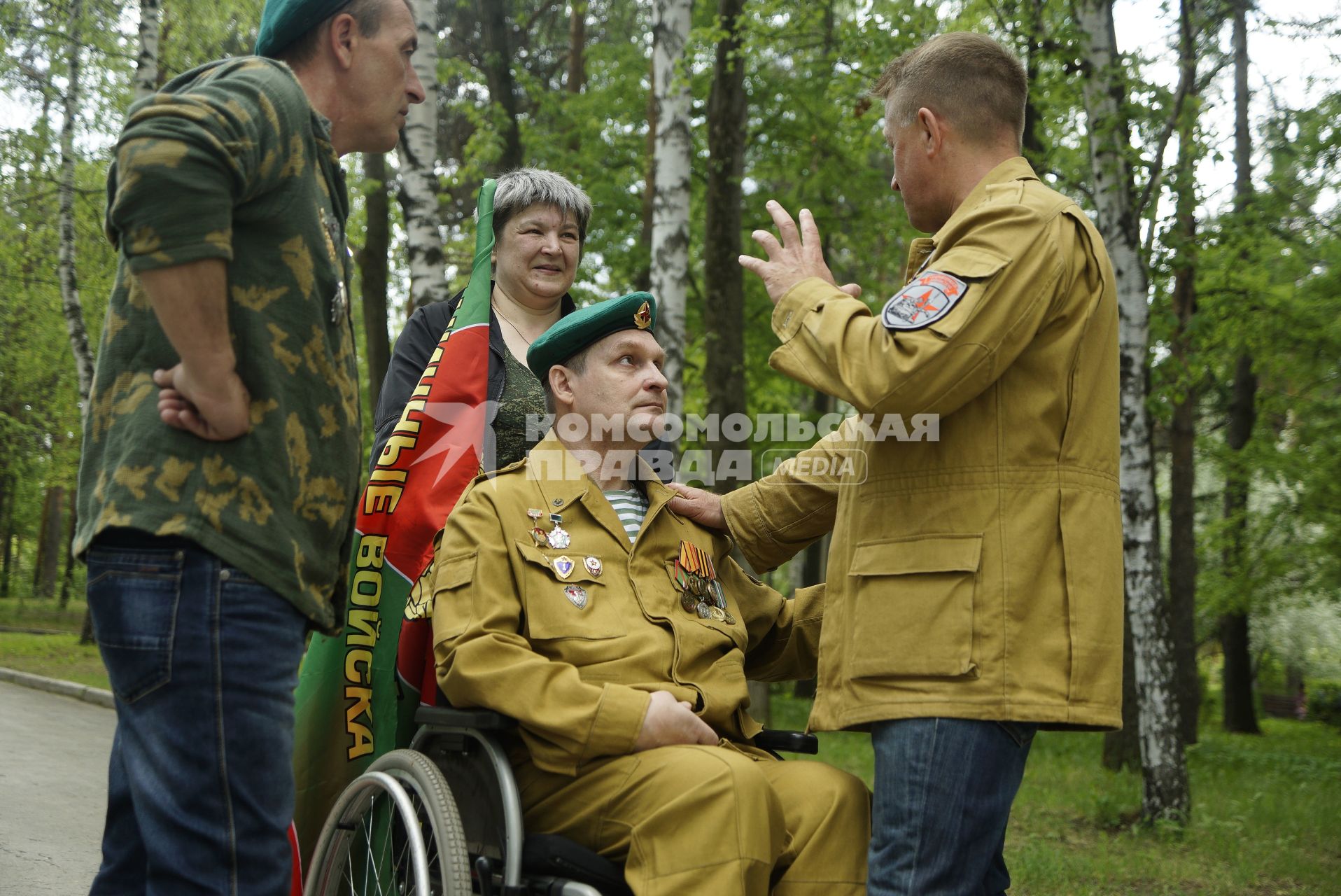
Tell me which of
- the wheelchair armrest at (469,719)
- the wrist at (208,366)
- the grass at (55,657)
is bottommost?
the grass at (55,657)

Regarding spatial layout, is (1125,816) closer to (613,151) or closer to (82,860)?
(82,860)

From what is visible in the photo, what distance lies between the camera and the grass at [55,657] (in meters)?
13.4

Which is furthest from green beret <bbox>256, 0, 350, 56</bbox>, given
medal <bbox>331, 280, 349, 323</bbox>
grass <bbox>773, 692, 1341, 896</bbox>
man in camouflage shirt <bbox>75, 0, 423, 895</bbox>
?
grass <bbox>773, 692, 1341, 896</bbox>

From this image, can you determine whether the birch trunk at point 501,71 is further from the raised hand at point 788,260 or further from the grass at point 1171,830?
the raised hand at point 788,260

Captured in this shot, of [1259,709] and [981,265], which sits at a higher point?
[981,265]

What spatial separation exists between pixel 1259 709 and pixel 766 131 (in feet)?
87.5

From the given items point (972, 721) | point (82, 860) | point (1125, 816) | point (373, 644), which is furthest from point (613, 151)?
point (972, 721)

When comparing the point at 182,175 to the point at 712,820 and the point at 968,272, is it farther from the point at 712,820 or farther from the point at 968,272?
the point at 712,820

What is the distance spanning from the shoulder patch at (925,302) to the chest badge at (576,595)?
1.00m

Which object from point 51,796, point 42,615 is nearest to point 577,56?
point 51,796

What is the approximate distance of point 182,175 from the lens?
175 cm

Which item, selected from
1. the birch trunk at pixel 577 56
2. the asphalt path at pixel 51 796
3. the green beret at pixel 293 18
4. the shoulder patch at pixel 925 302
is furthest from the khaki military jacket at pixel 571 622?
the birch trunk at pixel 577 56

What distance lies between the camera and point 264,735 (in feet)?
6.27

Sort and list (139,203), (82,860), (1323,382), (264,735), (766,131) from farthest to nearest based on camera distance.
→ (766,131)
(1323,382)
(82,860)
(264,735)
(139,203)
